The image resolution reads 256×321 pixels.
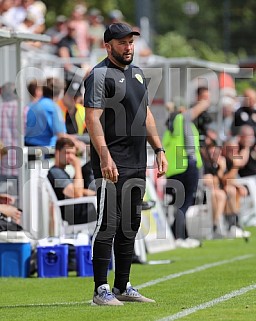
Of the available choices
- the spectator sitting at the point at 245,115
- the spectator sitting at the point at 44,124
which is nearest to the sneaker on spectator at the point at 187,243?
the spectator sitting at the point at 44,124

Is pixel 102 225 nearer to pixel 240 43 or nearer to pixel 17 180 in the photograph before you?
pixel 17 180

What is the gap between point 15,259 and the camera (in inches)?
519

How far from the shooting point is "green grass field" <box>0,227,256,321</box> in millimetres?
8992

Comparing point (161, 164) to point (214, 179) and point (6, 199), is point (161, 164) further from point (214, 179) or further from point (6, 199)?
point (214, 179)

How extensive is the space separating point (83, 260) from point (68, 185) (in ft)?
5.79

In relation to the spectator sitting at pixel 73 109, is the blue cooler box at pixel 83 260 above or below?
below

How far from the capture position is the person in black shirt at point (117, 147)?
31.5 ft

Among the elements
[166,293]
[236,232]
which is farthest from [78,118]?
[166,293]

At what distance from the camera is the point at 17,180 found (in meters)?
14.7

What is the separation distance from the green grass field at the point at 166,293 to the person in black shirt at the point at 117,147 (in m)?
0.41

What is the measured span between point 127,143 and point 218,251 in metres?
6.77

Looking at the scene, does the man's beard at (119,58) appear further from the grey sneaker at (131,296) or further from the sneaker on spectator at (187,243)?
the sneaker on spectator at (187,243)

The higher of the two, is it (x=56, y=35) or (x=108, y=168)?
(x=56, y=35)

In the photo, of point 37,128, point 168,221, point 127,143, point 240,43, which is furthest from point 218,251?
point 240,43
